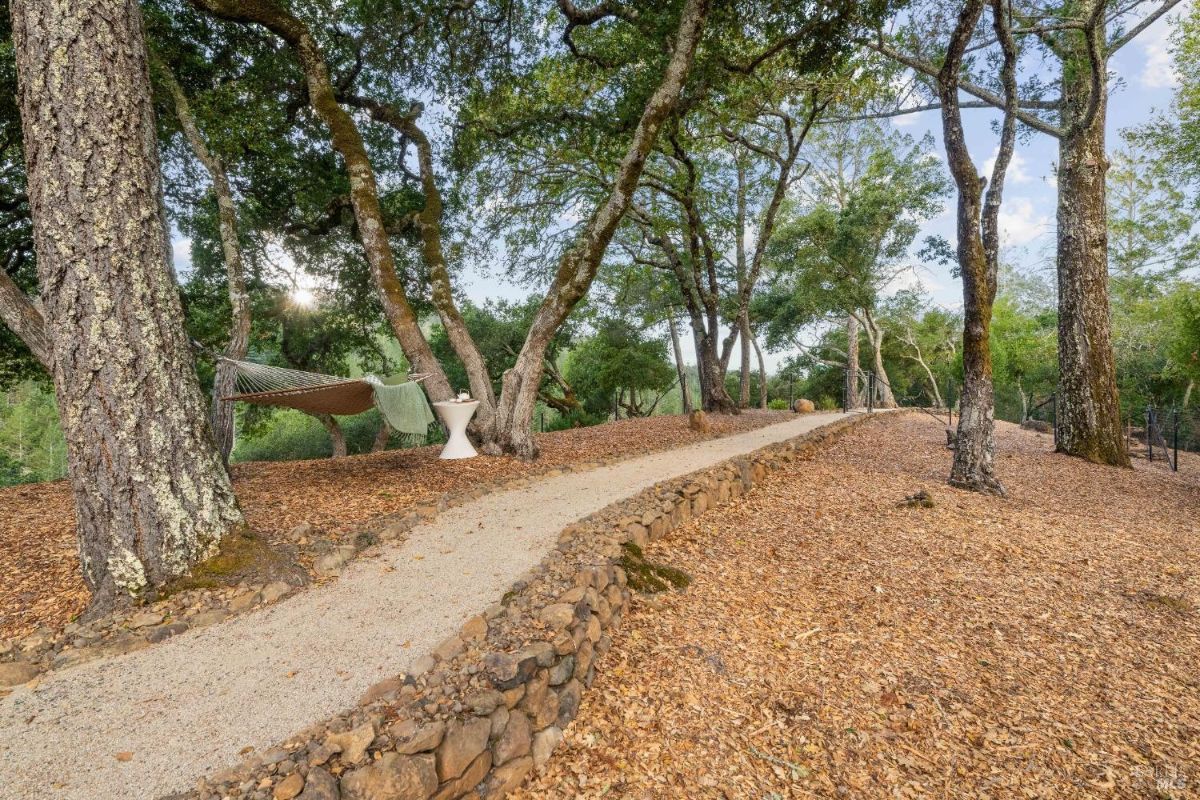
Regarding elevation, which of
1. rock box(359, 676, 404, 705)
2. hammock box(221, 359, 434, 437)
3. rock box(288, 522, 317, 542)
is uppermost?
hammock box(221, 359, 434, 437)

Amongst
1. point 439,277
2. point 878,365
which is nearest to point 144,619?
point 439,277

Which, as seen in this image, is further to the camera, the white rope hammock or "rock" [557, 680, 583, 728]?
the white rope hammock

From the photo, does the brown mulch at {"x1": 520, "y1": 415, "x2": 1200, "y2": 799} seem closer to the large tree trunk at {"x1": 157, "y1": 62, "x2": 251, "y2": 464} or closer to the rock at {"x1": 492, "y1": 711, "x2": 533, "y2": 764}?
the rock at {"x1": 492, "y1": 711, "x2": 533, "y2": 764}

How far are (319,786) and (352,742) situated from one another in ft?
0.38

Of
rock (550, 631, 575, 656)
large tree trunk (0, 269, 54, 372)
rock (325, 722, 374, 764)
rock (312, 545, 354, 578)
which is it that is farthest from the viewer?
large tree trunk (0, 269, 54, 372)

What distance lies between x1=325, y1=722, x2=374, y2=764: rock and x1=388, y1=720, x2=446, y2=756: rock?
6 centimetres

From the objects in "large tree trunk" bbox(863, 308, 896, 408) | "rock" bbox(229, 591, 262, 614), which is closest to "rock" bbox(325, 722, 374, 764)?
"rock" bbox(229, 591, 262, 614)

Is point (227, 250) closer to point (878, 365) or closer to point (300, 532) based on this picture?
point (300, 532)

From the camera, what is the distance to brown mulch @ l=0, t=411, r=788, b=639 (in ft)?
7.29

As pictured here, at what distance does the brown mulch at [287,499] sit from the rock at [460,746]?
184 cm

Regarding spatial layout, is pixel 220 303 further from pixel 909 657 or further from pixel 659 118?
pixel 909 657

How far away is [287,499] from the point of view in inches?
141

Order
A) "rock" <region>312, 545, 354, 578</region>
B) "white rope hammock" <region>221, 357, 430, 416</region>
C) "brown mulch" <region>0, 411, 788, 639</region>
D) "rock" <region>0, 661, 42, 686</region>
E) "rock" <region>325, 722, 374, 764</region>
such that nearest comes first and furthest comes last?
"rock" <region>325, 722, 374, 764</region> < "rock" <region>0, 661, 42, 686</region> < "brown mulch" <region>0, 411, 788, 639</region> < "rock" <region>312, 545, 354, 578</region> < "white rope hammock" <region>221, 357, 430, 416</region>

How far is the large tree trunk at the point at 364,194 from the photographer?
188 inches
